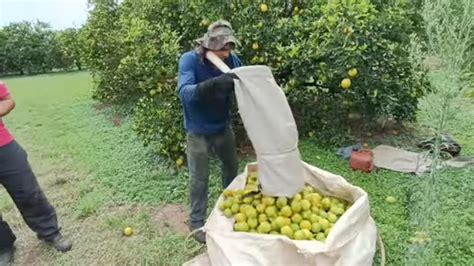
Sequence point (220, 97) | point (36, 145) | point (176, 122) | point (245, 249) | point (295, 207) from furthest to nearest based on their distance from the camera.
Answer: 1. point (36, 145)
2. point (176, 122)
3. point (220, 97)
4. point (295, 207)
5. point (245, 249)

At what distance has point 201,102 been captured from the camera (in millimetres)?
2791

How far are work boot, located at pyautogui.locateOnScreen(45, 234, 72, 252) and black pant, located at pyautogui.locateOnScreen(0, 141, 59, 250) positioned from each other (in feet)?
0.11

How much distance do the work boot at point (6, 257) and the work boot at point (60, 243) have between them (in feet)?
0.84

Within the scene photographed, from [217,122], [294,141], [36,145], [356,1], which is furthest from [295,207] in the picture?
[36,145]

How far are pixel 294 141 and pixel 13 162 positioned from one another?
188 cm

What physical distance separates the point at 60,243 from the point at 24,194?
0.47m

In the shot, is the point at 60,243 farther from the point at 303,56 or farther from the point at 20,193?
the point at 303,56

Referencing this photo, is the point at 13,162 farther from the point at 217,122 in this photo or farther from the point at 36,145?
the point at 36,145

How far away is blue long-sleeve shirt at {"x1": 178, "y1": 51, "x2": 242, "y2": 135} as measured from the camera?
8.80 feet

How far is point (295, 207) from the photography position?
2.40 metres

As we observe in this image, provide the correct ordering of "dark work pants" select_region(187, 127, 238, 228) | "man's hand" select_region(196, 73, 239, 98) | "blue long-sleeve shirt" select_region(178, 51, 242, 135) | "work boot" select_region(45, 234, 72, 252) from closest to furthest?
"man's hand" select_region(196, 73, 239, 98) < "blue long-sleeve shirt" select_region(178, 51, 242, 135) < "dark work pants" select_region(187, 127, 238, 228) < "work boot" select_region(45, 234, 72, 252)

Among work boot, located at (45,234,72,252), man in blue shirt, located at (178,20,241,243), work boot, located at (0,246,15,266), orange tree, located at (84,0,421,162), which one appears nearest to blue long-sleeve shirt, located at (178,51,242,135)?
man in blue shirt, located at (178,20,241,243)

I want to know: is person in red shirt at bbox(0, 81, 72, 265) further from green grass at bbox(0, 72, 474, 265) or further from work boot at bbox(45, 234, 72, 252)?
green grass at bbox(0, 72, 474, 265)

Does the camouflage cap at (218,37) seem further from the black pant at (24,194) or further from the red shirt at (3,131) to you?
the black pant at (24,194)
